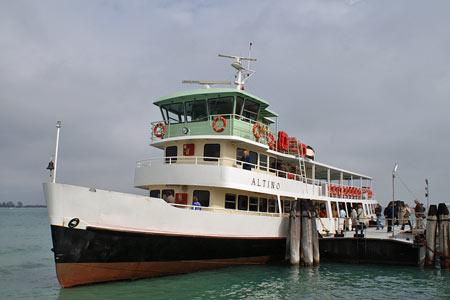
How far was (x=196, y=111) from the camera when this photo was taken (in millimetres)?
16234

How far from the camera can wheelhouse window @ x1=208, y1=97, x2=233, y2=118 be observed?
1571 centimetres

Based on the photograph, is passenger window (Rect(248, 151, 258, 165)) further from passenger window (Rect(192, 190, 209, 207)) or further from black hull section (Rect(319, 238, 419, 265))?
black hull section (Rect(319, 238, 419, 265))

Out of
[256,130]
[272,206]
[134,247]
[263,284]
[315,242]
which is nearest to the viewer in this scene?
[134,247]

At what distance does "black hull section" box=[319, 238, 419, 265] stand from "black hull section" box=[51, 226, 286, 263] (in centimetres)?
454

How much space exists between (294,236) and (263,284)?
12.9 ft

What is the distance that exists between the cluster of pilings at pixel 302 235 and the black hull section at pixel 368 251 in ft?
3.95

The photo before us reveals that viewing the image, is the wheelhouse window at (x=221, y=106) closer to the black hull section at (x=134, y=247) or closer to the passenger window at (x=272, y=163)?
the passenger window at (x=272, y=163)

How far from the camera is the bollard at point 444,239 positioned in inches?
605

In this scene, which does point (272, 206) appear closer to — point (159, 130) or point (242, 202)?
point (242, 202)

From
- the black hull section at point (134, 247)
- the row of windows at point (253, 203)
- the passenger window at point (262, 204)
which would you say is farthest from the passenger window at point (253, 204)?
the black hull section at point (134, 247)

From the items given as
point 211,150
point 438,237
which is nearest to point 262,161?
point 211,150

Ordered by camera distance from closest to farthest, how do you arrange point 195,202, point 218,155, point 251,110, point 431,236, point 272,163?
point 195,202
point 218,155
point 431,236
point 251,110
point 272,163

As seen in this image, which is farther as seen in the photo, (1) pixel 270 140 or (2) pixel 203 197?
(1) pixel 270 140

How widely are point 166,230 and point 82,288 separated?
291 centimetres
